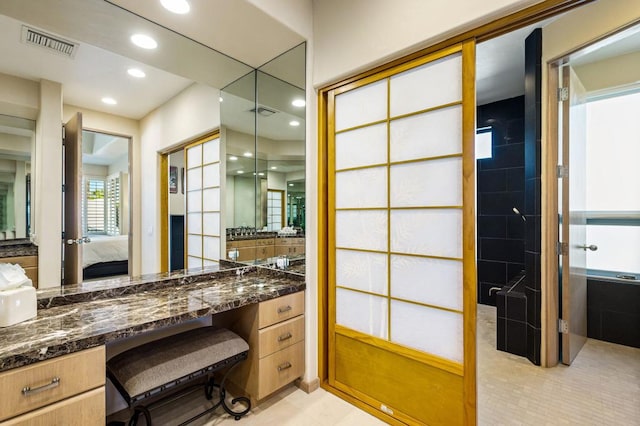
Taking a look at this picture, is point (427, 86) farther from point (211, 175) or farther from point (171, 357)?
point (171, 357)

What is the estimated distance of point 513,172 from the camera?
377 centimetres

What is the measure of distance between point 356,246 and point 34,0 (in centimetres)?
218

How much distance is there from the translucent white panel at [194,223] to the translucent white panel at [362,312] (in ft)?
3.81

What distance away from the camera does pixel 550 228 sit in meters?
2.34

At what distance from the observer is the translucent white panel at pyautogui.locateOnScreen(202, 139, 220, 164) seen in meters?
2.30

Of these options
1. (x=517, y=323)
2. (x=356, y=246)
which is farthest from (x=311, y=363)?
(x=517, y=323)

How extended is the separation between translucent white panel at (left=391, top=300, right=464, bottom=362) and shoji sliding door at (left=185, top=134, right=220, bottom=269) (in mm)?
1471

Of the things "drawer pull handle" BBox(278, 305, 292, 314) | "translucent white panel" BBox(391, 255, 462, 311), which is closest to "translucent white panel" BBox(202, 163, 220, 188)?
"drawer pull handle" BBox(278, 305, 292, 314)

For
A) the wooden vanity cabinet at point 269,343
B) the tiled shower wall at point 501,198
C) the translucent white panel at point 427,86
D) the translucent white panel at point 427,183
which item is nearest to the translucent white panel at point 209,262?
the wooden vanity cabinet at point 269,343

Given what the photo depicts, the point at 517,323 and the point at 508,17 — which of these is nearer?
the point at 508,17

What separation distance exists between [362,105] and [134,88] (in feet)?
4.90

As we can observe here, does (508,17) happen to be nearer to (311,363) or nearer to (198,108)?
(198,108)

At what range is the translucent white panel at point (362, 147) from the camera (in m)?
1.84

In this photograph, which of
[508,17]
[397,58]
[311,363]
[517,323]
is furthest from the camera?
[517,323]
